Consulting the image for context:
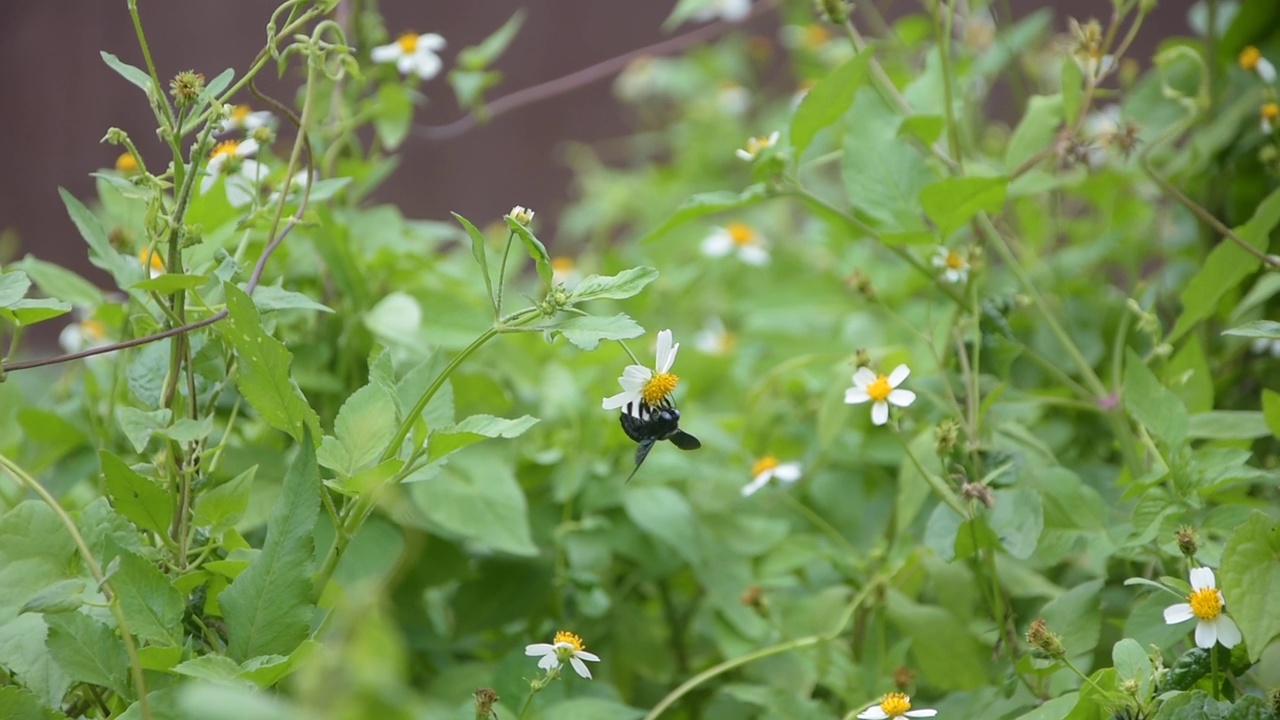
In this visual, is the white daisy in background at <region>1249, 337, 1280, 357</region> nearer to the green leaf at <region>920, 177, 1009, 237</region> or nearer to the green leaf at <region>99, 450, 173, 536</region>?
the green leaf at <region>920, 177, 1009, 237</region>

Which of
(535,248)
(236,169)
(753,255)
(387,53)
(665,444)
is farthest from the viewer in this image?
(753,255)

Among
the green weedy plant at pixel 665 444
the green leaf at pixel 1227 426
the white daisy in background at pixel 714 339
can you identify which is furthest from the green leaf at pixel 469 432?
the white daisy in background at pixel 714 339

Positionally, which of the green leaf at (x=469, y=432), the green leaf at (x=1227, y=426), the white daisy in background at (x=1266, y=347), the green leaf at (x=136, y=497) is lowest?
the white daisy in background at (x=1266, y=347)

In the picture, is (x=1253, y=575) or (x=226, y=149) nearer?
(x=1253, y=575)

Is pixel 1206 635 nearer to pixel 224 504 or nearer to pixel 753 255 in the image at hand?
pixel 224 504

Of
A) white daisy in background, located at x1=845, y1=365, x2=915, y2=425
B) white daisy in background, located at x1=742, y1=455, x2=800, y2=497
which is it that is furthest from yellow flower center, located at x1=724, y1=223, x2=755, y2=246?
white daisy in background, located at x1=845, y1=365, x2=915, y2=425

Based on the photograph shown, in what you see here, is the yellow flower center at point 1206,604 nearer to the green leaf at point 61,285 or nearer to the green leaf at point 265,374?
the green leaf at point 265,374

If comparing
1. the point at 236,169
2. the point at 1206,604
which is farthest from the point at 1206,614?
the point at 236,169
